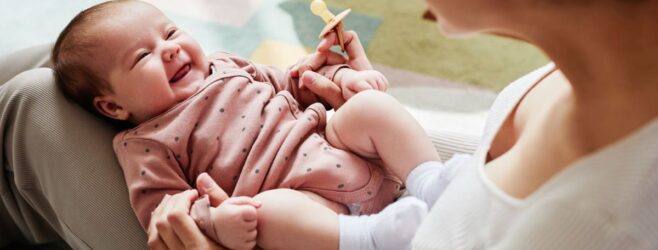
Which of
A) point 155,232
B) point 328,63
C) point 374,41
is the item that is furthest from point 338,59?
point 374,41

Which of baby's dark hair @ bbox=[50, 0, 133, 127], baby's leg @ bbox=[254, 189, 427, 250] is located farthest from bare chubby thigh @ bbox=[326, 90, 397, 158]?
baby's dark hair @ bbox=[50, 0, 133, 127]

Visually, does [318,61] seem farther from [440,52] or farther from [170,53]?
[440,52]

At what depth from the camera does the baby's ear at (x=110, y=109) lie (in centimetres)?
89

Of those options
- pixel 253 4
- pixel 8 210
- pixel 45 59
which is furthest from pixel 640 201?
pixel 253 4

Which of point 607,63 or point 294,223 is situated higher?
point 607,63

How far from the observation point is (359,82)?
0.92 meters

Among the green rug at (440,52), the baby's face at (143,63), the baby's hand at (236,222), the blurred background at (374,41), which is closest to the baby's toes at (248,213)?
the baby's hand at (236,222)

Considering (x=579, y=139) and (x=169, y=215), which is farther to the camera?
(x=169, y=215)

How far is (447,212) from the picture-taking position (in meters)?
0.56

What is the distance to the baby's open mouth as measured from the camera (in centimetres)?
93

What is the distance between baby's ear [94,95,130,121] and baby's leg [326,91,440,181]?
33 cm

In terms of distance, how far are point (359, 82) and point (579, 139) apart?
1.67 ft

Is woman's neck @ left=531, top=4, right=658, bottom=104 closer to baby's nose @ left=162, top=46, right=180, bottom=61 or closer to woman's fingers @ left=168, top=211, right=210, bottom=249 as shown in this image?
woman's fingers @ left=168, top=211, right=210, bottom=249

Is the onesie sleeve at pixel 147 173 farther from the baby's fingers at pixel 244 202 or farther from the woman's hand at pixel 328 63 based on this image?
the woman's hand at pixel 328 63
